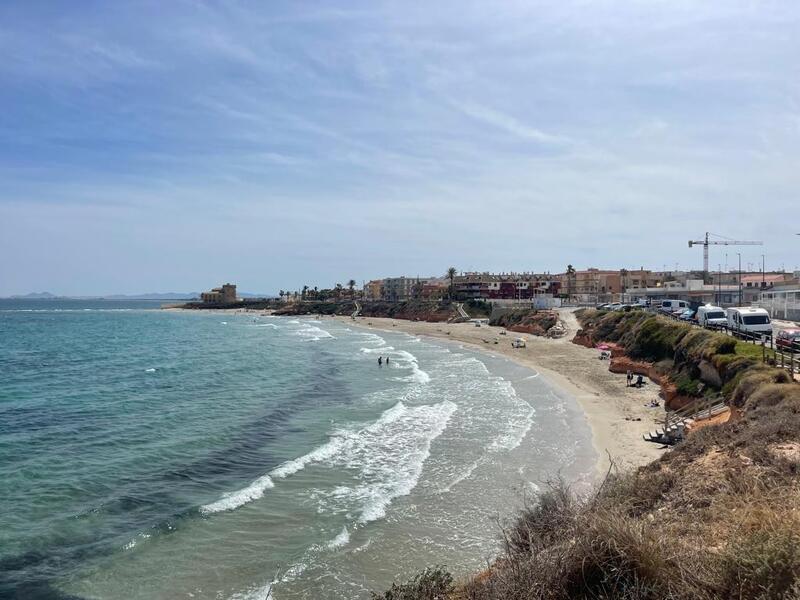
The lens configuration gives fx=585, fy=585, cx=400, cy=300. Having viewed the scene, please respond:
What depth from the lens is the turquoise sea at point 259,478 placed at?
11258 millimetres

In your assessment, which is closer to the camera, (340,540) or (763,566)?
(763,566)

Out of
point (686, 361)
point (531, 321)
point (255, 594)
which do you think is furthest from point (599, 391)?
point (531, 321)

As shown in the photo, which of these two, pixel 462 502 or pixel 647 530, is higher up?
pixel 647 530

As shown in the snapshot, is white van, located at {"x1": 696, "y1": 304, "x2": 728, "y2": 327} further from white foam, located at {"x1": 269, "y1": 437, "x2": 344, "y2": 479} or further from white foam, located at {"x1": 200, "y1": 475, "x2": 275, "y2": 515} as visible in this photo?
white foam, located at {"x1": 200, "y1": 475, "x2": 275, "y2": 515}

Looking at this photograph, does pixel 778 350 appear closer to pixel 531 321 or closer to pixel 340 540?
pixel 340 540

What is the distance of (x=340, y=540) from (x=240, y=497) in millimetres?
3807

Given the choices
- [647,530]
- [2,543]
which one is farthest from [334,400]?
[647,530]

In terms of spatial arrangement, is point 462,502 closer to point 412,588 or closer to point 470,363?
point 412,588

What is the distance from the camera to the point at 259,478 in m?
16.8

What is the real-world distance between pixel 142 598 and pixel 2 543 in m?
4.33

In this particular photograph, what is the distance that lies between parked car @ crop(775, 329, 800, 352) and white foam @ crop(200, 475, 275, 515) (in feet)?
62.3

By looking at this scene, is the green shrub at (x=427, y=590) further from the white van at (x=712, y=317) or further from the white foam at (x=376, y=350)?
the white foam at (x=376, y=350)

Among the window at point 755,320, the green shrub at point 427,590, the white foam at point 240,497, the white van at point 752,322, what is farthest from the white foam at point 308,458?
the window at point 755,320

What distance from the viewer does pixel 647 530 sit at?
631 centimetres
